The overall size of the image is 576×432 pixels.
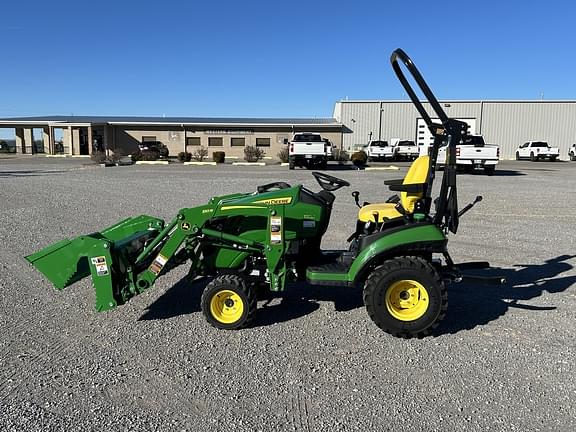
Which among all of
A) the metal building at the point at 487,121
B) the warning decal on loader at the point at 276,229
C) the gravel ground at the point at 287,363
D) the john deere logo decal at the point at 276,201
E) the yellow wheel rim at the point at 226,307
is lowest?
the gravel ground at the point at 287,363

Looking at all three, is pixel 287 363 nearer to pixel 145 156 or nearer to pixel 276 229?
pixel 276 229

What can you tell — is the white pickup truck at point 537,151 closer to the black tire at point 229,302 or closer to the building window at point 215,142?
the building window at point 215,142

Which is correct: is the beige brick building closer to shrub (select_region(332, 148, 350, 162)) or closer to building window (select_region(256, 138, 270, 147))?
building window (select_region(256, 138, 270, 147))

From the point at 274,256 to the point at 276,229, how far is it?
0.76 ft

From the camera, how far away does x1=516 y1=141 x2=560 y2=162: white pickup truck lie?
38625 millimetres

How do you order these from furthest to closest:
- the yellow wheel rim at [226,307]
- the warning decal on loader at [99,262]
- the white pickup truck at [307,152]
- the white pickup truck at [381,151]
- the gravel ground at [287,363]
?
the white pickup truck at [381,151]
the white pickup truck at [307,152]
the yellow wheel rim at [226,307]
the warning decal on loader at [99,262]
the gravel ground at [287,363]

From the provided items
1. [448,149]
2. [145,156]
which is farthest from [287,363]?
[145,156]

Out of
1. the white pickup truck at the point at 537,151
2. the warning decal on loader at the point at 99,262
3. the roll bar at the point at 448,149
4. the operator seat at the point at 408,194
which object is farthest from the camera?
the white pickup truck at the point at 537,151

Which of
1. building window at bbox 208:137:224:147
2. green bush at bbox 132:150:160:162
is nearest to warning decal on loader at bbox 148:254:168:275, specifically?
green bush at bbox 132:150:160:162

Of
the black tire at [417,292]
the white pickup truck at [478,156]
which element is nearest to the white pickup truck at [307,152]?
the white pickup truck at [478,156]

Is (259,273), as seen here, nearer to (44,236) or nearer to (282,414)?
(282,414)

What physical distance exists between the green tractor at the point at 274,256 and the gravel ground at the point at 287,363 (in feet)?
0.87

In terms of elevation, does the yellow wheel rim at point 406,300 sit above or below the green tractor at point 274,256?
below

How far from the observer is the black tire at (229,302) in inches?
165
